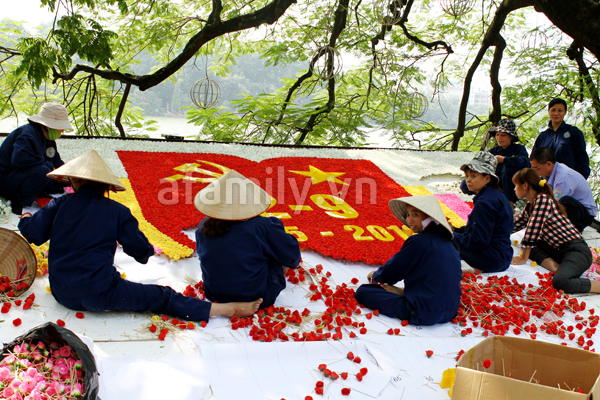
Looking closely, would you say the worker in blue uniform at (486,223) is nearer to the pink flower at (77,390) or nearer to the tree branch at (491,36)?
the pink flower at (77,390)

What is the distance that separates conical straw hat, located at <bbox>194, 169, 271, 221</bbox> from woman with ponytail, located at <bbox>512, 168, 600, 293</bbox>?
8.41ft

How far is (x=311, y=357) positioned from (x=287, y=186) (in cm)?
310

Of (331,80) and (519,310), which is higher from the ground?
(331,80)

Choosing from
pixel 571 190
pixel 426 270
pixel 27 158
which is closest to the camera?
pixel 426 270

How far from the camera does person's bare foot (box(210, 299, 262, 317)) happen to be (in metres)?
2.98

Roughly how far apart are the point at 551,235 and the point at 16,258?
13.4 feet

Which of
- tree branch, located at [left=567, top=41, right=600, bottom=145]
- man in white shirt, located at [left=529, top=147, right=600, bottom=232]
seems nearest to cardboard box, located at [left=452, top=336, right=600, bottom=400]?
man in white shirt, located at [left=529, top=147, right=600, bottom=232]

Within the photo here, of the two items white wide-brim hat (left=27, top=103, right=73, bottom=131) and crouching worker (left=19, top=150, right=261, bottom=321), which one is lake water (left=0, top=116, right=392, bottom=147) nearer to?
white wide-brim hat (left=27, top=103, right=73, bottom=131)

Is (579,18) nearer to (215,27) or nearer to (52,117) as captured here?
(52,117)

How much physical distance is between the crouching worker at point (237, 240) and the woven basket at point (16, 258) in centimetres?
99

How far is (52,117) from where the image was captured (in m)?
4.25

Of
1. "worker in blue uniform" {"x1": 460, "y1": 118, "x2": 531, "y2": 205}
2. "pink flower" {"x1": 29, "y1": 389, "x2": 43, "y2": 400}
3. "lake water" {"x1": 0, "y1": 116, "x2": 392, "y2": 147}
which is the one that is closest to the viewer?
"pink flower" {"x1": 29, "y1": 389, "x2": 43, "y2": 400}

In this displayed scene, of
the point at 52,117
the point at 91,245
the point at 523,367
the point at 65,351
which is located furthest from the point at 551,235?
the point at 52,117

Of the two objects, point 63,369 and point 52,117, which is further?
point 52,117
